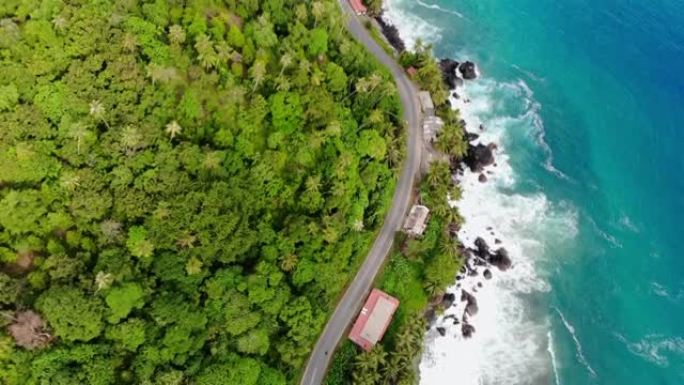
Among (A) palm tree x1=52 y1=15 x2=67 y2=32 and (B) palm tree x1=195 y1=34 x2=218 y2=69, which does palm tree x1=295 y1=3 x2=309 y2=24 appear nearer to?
(B) palm tree x1=195 y1=34 x2=218 y2=69

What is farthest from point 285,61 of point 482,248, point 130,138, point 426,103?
point 482,248

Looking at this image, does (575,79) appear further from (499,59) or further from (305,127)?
(305,127)

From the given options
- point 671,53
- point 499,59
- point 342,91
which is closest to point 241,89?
point 342,91

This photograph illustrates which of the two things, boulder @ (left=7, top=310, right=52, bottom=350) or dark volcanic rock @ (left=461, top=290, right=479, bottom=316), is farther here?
dark volcanic rock @ (left=461, top=290, right=479, bottom=316)

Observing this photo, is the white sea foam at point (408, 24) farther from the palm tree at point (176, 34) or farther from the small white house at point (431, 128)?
the palm tree at point (176, 34)

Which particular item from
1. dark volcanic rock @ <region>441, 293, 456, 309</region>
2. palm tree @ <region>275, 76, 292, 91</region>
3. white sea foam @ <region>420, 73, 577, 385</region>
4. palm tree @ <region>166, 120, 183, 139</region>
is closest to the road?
white sea foam @ <region>420, 73, 577, 385</region>

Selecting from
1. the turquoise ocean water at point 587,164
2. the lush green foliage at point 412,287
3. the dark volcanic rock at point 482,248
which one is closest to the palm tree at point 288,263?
the lush green foliage at point 412,287
